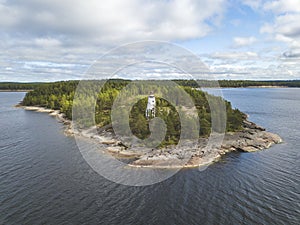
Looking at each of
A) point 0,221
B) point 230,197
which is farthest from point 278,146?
point 0,221

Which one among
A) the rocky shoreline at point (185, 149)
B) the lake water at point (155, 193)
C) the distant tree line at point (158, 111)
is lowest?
the lake water at point (155, 193)

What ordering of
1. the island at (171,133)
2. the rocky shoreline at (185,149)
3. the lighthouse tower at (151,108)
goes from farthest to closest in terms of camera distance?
the lighthouse tower at (151,108), the island at (171,133), the rocky shoreline at (185,149)

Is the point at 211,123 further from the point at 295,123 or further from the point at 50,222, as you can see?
the point at 50,222

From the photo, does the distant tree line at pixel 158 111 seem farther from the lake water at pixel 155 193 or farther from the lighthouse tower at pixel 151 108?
the lake water at pixel 155 193

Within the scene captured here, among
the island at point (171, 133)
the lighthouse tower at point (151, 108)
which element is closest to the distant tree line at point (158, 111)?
the island at point (171, 133)

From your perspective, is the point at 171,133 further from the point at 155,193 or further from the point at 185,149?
the point at 155,193

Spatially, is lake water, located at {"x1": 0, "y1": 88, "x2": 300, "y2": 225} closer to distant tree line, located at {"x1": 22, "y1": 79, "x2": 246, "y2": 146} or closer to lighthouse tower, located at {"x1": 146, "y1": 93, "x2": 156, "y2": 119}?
distant tree line, located at {"x1": 22, "y1": 79, "x2": 246, "y2": 146}
